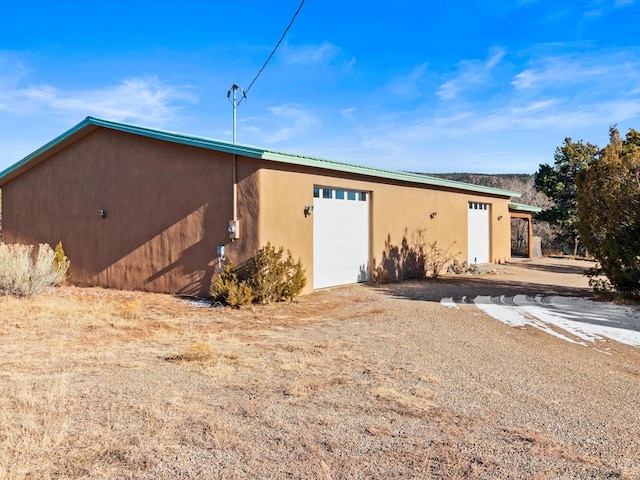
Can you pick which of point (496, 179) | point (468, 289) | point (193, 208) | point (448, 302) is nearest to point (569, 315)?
point (448, 302)

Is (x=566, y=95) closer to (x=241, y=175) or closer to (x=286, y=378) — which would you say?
(x=241, y=175)

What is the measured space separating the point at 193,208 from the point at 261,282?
253cm

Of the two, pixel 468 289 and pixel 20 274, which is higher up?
pixel 20 274

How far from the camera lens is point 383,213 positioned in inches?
520

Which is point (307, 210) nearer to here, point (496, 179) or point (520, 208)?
point (520, 208)

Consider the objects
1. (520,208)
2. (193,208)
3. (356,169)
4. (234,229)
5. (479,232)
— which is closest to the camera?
(234,229)

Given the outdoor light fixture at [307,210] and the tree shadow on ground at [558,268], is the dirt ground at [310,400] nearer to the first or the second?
the outdoor light fixture at [307,210]

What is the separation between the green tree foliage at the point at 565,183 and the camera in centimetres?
2352

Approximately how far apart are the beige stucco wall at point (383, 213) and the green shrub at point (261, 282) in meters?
0.50

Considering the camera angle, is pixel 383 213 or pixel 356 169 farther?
pixel 383 213

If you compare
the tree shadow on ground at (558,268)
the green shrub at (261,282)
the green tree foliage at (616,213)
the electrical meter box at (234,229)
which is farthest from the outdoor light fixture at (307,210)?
the tree shadow on ground at (558,268)

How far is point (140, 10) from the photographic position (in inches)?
452

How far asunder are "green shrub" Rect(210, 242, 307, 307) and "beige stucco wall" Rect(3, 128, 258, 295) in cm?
44

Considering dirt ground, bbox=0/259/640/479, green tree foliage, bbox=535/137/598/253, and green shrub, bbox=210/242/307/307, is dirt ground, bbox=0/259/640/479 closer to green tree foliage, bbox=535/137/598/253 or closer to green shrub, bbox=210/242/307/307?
green shrub, bbox=210/242/307/307
